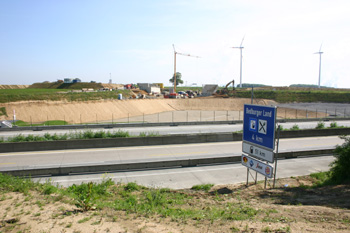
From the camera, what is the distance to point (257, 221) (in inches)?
280

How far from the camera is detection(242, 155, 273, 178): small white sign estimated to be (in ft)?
37.0

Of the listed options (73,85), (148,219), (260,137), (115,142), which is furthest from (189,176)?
(73,85)

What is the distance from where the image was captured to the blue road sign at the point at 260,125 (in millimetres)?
11383

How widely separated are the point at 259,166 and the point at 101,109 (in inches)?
1740

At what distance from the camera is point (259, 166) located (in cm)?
1192

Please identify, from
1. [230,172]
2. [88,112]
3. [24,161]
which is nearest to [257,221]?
[230,172]

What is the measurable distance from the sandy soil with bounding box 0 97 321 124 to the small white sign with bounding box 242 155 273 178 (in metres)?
31.8

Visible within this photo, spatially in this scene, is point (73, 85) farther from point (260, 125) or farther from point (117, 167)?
point (260, 125)

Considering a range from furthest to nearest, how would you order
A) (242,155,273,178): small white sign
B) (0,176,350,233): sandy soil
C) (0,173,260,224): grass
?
(242,155,273,178): small white sign, (0,173,260,224): grass, (0,176,350,233): sandy soil

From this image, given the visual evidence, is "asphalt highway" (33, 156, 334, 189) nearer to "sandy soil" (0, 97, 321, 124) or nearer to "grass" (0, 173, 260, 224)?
"grass" (0, 173, 260, 224)

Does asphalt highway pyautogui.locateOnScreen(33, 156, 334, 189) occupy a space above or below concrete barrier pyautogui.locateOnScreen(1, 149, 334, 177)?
below

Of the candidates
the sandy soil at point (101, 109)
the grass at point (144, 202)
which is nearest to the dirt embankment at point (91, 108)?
the sandy soil at point (101, 109)

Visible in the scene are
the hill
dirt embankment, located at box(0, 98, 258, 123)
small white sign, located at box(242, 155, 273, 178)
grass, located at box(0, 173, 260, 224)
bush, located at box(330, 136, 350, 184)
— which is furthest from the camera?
the hill

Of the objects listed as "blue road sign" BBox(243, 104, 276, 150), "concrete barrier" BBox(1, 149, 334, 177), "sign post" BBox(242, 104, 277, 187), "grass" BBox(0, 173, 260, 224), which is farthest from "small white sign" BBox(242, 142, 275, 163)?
"concrete barrier" BBox(1, 149, 334, 177)
